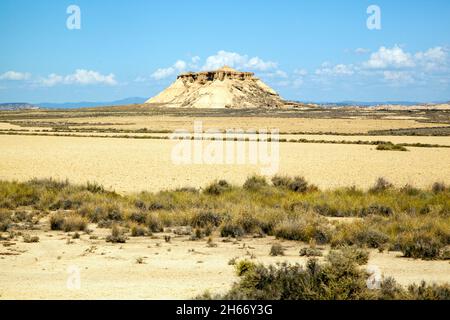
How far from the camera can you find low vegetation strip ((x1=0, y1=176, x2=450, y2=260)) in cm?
1095

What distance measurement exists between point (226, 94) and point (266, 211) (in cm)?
16336

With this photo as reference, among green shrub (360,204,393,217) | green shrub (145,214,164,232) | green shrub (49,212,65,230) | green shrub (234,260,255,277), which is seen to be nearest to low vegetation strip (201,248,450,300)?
green shrub (234,260,255,277)

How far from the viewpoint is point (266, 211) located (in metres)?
13.4

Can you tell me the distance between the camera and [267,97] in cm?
18512

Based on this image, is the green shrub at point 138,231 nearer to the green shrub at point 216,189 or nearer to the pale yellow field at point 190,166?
the green shrub at point 216,189

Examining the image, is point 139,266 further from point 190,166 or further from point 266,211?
point 190,166

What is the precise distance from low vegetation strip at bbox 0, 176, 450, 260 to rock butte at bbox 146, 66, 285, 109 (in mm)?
148222

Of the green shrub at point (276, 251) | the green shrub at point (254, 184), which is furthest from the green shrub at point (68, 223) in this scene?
the green shrub at point (254, 184)

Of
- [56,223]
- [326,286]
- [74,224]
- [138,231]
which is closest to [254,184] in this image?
[138,231]

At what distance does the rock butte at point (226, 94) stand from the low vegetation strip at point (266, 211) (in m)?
148

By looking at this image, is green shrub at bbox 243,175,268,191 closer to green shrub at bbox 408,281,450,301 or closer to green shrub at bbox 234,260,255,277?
green shrub at bbox 234,260,255,277

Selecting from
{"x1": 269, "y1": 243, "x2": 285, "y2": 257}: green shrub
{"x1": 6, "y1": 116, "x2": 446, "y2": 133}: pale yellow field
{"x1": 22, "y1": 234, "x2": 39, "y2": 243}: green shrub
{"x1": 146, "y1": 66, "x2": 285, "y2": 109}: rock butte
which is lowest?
{"x1": 269, "y1": 243, "x2": 285, "y2": 257}: green shrub

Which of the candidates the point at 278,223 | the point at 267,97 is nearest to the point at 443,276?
the point at 278,223

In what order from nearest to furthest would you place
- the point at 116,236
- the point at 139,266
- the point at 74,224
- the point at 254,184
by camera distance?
the point at 139,266
the point at 116,236
the point at 74,224
the point at 254,184
